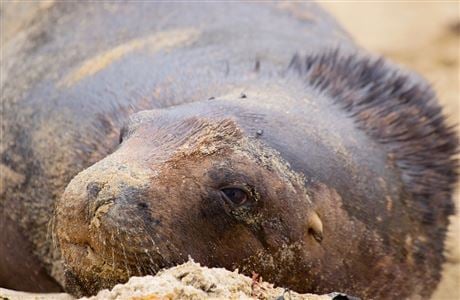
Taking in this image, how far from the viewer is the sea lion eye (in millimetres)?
3434

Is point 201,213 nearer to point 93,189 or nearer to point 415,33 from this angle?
point 93,189

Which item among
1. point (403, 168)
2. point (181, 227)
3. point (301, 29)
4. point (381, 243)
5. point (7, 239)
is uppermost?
point (301, 29)

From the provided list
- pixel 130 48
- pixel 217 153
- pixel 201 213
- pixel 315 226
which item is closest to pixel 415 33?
pixel 130 48

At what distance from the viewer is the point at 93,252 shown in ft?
10.7

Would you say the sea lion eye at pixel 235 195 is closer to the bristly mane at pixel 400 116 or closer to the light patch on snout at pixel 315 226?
the light patch on snout at pixel 315 226

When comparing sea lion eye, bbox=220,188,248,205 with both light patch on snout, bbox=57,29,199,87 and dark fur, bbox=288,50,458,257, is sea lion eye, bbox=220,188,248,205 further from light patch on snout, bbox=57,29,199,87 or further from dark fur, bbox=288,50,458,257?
light patch on snout, bbox=57,29,199,87

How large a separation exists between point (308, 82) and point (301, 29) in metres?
0.87

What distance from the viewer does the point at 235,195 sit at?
11.3 ft

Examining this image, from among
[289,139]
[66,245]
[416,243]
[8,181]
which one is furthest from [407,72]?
[66,245]

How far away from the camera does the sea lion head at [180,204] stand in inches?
127

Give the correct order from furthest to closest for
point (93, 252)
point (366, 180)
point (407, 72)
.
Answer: point (407, 72) < point (366, 180) < point (93, 252)

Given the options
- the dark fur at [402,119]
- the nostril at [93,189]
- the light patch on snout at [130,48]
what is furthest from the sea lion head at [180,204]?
the light patch on snout at [130,48]

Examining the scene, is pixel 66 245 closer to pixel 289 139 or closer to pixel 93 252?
pixel 93 252

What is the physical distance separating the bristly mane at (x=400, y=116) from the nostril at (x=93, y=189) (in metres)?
1.34
